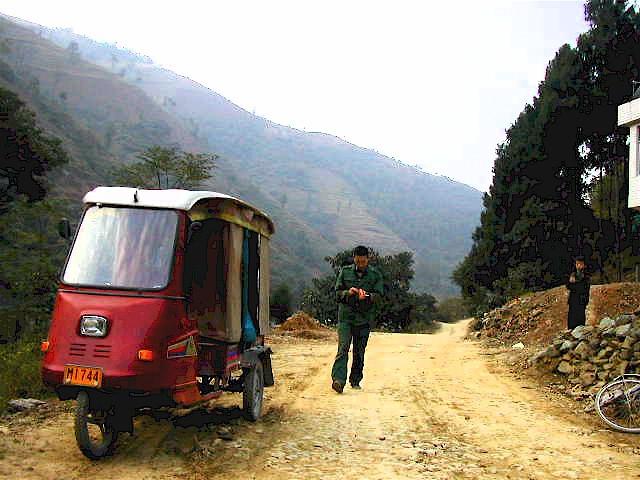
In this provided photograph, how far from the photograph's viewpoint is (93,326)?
5.74 metres

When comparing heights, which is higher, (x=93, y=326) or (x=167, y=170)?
(x=167, y=170)

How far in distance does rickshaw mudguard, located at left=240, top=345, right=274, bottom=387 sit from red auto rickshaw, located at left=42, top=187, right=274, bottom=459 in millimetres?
37

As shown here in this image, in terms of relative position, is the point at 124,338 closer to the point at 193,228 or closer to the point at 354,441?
the point at 193,228

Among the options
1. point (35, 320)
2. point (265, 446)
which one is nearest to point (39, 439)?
point (265, 446)

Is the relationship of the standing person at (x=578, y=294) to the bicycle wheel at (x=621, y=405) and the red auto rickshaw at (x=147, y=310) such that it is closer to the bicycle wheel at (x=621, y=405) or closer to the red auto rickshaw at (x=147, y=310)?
the bicycle wheel at (x=621, y=405)

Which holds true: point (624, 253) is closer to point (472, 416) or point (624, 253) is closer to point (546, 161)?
point (546, 161)

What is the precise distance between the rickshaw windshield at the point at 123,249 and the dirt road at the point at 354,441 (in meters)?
1.66

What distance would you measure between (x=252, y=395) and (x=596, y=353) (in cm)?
671

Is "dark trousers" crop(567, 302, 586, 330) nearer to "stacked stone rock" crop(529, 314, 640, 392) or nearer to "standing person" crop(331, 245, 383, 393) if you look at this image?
"stacked stone rock" crop(529, 314, 640, 392)

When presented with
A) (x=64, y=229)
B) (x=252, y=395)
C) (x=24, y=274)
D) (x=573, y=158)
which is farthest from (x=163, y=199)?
(x=573, y=158)

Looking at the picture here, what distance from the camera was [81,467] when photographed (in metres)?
5.71

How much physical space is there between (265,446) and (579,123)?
3782 cm

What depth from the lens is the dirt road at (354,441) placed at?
19.1 ft

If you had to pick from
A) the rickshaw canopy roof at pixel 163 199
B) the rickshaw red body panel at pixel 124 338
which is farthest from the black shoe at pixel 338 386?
the rickshaw red body panel at pixel 124 338
